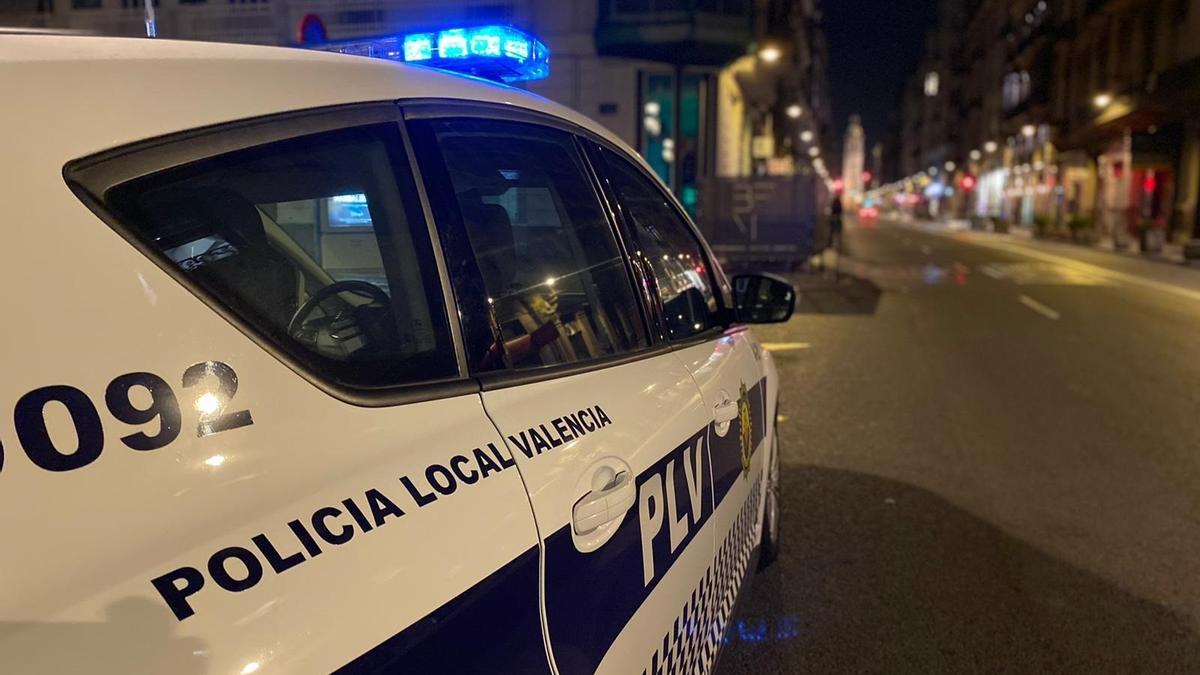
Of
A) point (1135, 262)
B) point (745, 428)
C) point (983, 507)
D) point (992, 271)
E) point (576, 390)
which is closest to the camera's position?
point (576, 390)

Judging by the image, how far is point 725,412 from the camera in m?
2.53

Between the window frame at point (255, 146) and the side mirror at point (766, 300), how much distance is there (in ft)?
6.80

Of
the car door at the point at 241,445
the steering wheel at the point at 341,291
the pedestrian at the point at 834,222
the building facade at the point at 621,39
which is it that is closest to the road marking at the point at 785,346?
the building facade at the point at 621,39

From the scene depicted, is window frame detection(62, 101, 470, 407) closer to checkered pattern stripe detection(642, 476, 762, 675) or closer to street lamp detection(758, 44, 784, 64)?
checkered pattern stripe detection(642, 476, 762, 675)

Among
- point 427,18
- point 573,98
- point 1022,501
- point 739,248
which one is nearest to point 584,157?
point 1022,501

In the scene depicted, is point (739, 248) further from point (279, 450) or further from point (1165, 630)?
point (279, 450)

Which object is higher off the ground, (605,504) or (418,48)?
→ (418,48)

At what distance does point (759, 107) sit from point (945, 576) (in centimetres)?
3328

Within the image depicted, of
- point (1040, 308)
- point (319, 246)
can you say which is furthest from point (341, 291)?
point (1040, 308)

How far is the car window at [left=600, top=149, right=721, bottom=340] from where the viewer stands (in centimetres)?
247

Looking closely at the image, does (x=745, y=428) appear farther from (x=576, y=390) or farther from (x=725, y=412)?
(x=576, y=390)

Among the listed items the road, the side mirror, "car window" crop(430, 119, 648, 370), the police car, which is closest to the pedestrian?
the road

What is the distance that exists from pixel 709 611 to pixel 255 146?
170 cm

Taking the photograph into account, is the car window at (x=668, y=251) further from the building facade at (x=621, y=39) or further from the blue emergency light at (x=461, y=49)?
the building facade at (x=621, y=39)
